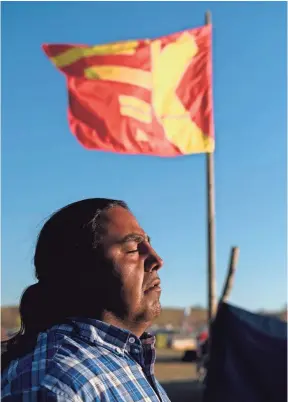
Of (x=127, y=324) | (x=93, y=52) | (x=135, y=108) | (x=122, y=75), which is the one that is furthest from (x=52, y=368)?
(x=93, y=52)

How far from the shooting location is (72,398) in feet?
5.72

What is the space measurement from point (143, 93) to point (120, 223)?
7033mm

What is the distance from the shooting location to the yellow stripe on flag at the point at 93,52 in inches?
367

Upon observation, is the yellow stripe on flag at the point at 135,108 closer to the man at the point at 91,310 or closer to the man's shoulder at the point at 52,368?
the man at the point at 91,310

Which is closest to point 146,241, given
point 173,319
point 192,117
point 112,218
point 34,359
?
point 112,218

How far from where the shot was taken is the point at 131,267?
2.23 metres

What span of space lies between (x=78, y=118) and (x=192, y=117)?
150 centimetres

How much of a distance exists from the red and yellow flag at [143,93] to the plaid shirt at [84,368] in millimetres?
6641

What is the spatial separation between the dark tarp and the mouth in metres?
0.65

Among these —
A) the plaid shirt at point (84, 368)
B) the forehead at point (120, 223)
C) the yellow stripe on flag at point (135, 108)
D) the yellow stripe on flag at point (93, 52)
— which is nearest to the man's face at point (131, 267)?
the forehead at point (120, 223)

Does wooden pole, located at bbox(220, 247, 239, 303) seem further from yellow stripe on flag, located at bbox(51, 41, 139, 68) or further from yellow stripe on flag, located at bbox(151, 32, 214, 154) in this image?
yellow stripe on flag, located at bbox(51, 41, 139, 68)

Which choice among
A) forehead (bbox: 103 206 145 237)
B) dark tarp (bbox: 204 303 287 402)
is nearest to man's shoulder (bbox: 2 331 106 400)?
forehead (bbox: 103 206 145 237)

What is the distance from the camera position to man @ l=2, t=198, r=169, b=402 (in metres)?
1.86

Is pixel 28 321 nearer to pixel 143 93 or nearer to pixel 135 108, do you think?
pixel 135 108
